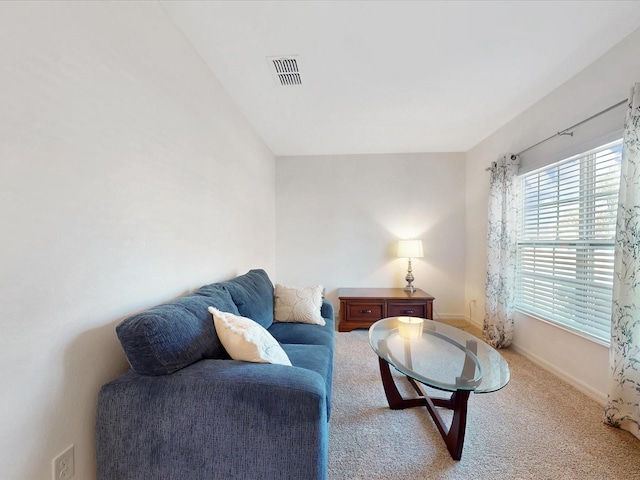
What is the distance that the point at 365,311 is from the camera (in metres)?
3.29

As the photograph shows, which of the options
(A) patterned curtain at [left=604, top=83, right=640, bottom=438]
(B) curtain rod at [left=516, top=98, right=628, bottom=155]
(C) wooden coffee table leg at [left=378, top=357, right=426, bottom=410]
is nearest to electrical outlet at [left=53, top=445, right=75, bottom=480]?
(C) wooden coffee table leg at [left=378, top=357, right=426, bottom=410]

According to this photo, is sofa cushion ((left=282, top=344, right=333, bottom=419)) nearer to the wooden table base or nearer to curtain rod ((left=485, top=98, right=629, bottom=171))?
the wooden table base

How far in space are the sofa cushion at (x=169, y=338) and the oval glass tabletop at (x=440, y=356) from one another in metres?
1.06

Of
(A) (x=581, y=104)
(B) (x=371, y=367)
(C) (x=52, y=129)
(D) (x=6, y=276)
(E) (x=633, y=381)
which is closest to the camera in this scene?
(D) (x=6, y=276)

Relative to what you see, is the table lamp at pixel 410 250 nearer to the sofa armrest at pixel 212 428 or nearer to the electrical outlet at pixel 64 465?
the sofa armrest at pixel 212 428

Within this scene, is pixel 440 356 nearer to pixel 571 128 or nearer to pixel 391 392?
pixel 391 392

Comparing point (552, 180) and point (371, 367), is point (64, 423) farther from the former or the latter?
point (552, 180)

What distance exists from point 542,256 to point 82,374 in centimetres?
336

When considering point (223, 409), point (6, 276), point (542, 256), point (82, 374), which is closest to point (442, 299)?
point (542, 256)

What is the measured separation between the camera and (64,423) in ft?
2.99

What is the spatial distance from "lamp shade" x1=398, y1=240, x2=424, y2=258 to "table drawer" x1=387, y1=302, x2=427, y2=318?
0.66 meters

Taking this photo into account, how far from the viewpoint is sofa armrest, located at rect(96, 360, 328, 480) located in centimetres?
91

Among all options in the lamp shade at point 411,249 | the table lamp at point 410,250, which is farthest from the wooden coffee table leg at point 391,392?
the lamp shade at point 411,249

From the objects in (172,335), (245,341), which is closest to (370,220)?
(245,341)
